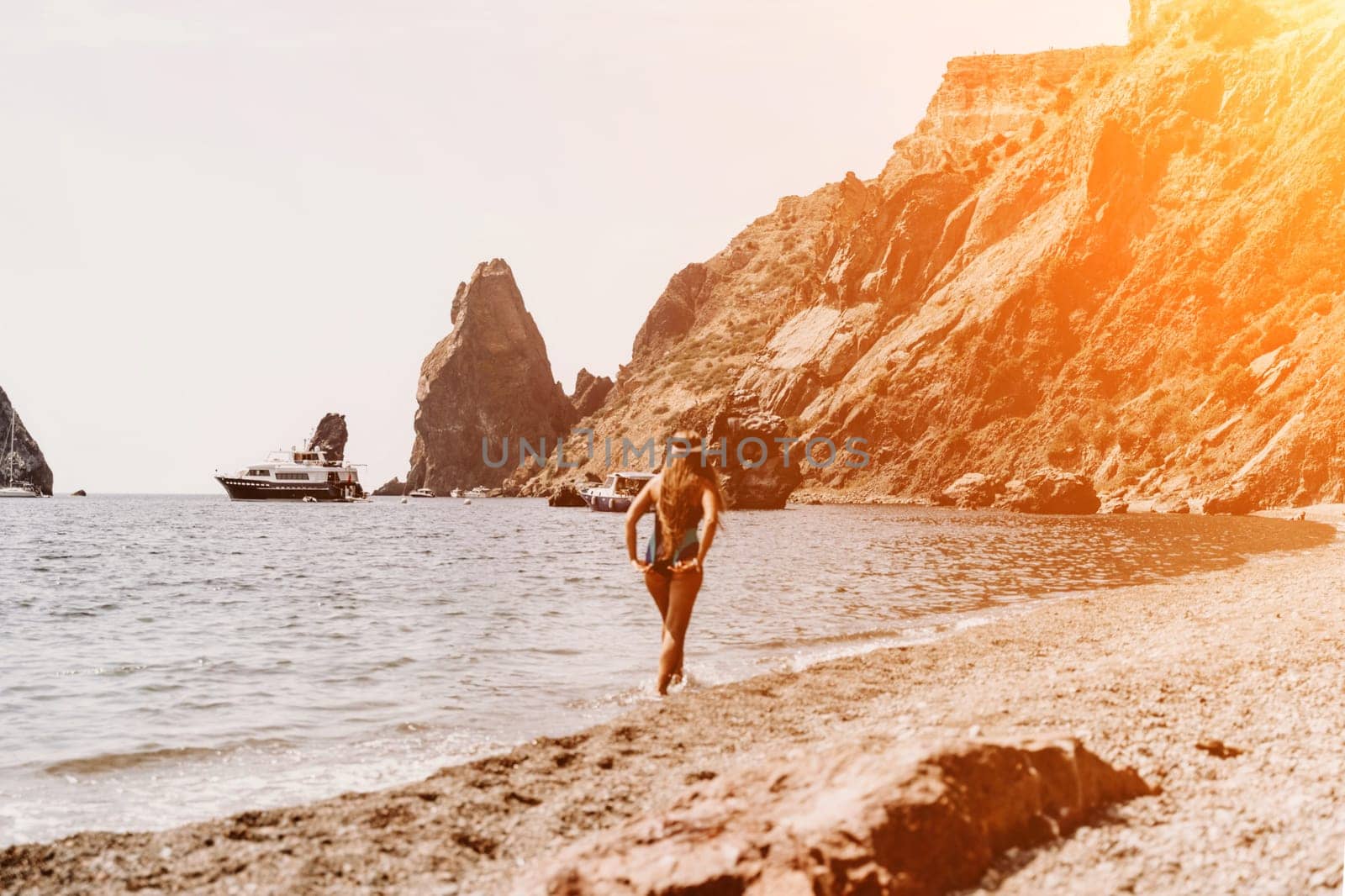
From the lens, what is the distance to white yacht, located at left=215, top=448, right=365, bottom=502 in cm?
12075

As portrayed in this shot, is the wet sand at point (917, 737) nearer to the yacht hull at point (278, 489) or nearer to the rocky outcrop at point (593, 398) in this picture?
the yacht hull at point (278, 489)

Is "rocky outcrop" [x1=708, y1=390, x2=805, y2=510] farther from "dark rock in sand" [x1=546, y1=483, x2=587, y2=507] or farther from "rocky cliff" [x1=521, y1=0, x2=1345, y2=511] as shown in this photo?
"dark rock in sand" [x1=546, y1=483, x2=587, y2=507]

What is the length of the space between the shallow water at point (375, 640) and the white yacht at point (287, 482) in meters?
83.4

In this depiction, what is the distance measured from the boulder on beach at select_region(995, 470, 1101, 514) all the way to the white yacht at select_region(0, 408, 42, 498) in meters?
176

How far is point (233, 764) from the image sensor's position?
8.53 meters

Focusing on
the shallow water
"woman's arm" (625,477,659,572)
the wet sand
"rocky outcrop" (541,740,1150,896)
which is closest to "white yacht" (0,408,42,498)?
the shallow water

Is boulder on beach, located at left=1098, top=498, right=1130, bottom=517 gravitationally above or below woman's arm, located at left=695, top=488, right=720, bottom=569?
below

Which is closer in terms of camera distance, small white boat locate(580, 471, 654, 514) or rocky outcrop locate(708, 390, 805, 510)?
rocky outcrop locate(708, 390, 805, 510)

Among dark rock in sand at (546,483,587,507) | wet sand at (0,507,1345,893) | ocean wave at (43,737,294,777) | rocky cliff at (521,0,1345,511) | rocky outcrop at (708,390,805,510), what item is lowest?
ocean wave at (43,737,294,777)

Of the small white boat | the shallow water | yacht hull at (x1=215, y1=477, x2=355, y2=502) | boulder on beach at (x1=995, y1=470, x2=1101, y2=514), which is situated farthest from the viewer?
yacht hull at (x1=215, y1=477, x2=355, y2=502)

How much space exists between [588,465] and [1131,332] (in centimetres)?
9423

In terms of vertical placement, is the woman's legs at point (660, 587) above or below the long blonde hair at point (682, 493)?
below

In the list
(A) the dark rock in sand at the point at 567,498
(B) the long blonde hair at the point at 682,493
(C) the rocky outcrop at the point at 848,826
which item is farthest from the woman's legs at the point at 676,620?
(A) the dark rock in sand at the point at 567,498

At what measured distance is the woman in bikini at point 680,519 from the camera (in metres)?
10.0
